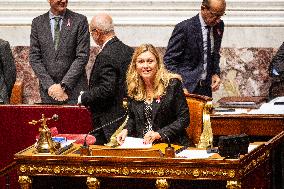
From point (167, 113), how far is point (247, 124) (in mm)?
1194

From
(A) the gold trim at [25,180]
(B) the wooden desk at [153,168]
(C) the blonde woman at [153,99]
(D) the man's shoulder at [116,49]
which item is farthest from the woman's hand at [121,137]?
(D) the man's shoulder at [116,49]

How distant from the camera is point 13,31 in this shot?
359 inches

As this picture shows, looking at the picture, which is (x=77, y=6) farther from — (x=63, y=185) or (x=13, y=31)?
(x=63, y=185)

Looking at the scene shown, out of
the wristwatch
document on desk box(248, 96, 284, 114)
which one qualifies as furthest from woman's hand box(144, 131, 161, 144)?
the wristwatch

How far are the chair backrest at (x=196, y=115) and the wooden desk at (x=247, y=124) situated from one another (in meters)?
0.76

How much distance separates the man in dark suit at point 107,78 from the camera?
21.9ft

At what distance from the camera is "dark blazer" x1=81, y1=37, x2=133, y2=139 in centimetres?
667

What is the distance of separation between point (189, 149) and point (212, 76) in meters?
1.94

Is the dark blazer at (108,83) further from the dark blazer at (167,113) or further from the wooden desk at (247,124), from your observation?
the wooden desk at (247,124)

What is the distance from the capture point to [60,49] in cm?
774

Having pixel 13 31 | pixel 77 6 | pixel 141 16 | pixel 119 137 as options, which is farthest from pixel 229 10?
pixel 119 137

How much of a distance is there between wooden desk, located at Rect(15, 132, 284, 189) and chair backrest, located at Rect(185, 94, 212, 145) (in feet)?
2.19

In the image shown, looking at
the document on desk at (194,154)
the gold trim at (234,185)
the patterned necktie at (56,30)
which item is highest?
the patterned necktie at (56,30)

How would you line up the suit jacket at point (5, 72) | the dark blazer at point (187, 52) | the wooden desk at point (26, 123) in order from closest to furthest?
the wooden desk at point (26, 123) → the dark blazer at point (187, 52) → the suit jacket at point (5, 72)
